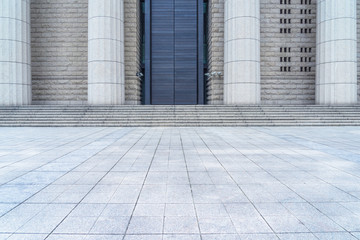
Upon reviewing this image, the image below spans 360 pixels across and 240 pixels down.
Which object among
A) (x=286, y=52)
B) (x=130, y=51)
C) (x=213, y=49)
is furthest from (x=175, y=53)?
(x=286, y=52)

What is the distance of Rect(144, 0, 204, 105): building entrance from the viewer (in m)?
31.8

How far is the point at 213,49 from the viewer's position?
2666 cm

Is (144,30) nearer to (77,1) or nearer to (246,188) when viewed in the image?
(77,1)

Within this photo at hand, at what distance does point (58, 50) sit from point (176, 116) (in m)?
16.4

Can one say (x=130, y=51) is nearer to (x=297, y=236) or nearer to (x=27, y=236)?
(x=27, y=236)

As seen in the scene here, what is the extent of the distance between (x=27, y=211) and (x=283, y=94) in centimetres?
2687

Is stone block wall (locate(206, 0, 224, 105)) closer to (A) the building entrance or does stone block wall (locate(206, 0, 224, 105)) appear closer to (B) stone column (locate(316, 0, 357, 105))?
(A) the building entrance

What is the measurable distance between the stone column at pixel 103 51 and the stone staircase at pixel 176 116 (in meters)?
3.33

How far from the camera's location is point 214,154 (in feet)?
25.0

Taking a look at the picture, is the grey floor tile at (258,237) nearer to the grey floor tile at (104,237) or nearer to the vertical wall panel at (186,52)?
the grey floor tile at (104,237)

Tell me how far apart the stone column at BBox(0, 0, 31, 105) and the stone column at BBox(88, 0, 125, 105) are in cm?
624

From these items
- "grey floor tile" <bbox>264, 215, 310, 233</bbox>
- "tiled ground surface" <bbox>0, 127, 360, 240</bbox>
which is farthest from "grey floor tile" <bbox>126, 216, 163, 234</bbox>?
"grey floor tile" <bbox>264, 215, 310, 233</bbox>

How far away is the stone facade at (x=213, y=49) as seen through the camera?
2634 cm

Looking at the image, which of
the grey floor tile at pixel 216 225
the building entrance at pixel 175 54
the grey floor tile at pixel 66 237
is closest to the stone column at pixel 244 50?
the building entrance at pixel 175 54
